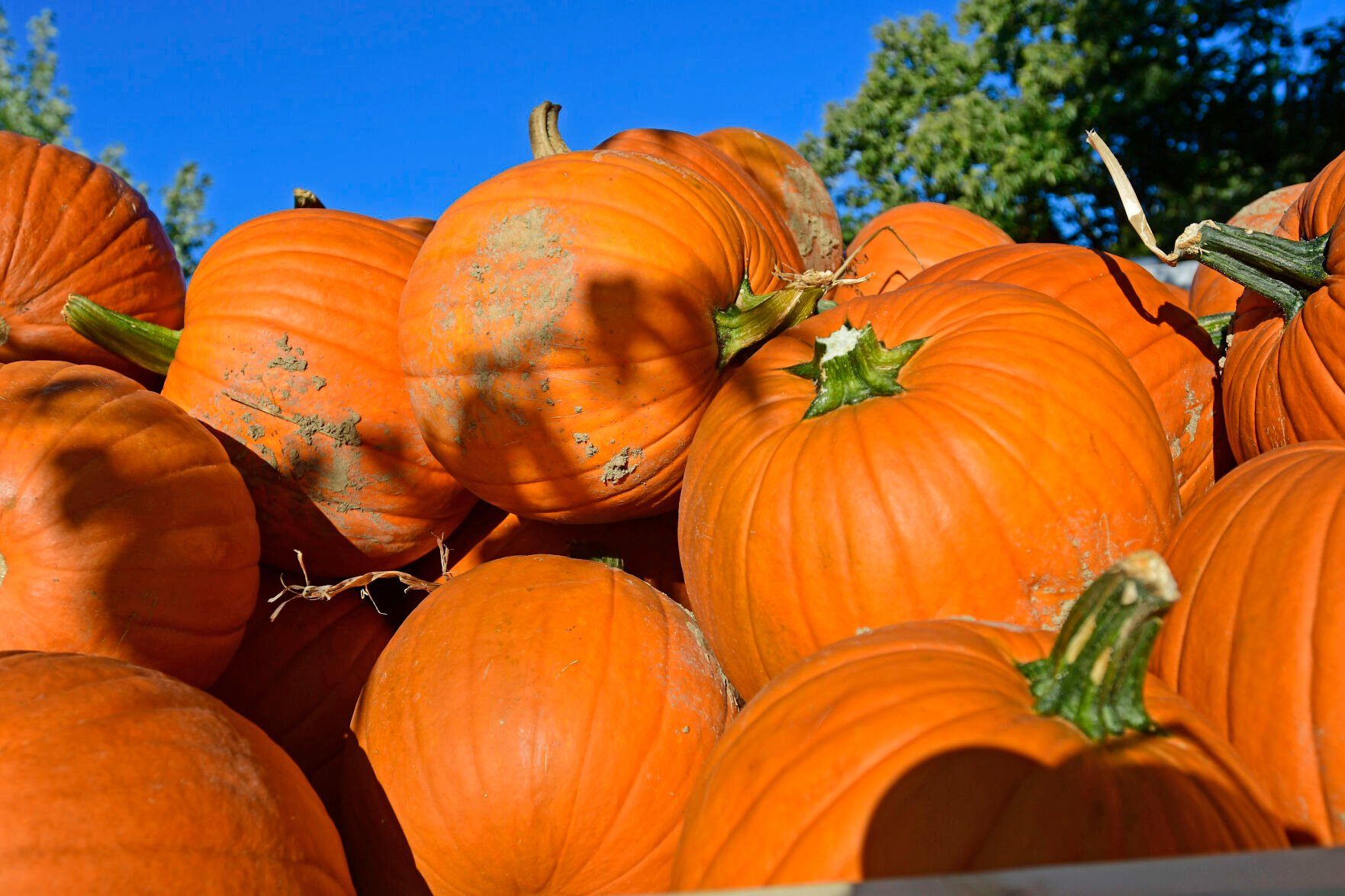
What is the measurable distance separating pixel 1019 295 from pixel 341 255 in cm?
189

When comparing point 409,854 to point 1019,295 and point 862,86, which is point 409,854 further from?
point 862,86

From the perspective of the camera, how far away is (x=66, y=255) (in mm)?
3051

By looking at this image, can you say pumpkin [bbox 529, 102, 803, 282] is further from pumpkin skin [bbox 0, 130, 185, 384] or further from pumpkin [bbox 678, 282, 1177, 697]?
pumpkin skin [bbox 0, 130, 185, 384]

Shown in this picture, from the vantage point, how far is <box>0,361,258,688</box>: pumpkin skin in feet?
6.89

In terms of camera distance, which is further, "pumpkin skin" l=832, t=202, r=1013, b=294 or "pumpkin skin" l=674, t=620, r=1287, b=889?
"pumpkin skin" l=832, t=202, r=1013, b=294

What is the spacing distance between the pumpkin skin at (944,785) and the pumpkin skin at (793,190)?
220 cm

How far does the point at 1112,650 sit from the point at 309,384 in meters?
2.13

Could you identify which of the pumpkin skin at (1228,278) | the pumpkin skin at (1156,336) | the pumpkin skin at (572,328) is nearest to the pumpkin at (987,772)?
the pumpkin skin at (572,328)

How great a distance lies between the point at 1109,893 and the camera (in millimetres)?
773

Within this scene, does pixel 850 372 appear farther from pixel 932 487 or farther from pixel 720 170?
A: pixel 720 170

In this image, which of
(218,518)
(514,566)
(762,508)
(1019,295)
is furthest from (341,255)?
(1019,295)

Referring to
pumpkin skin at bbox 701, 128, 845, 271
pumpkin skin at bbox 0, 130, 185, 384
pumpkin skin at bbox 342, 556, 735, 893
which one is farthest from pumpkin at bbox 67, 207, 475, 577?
pumpkin skin at bbox 701, 128, 845, 271

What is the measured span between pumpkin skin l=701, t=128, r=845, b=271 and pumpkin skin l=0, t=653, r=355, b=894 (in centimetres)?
238

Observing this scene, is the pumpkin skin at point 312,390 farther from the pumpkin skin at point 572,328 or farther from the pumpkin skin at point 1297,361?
the pumpkin skin at point 1297,361
